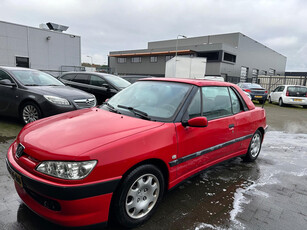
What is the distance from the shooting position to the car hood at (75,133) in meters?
2.00

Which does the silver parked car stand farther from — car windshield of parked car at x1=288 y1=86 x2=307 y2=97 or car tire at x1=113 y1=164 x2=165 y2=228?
car tire at x1=113 y1=164 x2=165 y2=228

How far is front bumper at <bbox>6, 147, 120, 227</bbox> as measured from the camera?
1.84 m

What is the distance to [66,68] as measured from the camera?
72.6 feet

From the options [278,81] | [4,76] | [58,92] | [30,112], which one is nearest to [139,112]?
[58,92]

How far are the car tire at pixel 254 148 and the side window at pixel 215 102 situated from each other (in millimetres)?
1089

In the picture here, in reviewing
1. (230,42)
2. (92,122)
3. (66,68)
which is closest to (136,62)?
(230,42)

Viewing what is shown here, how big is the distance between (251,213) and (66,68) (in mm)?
22501

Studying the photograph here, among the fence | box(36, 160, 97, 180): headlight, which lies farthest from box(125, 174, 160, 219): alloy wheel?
the fence

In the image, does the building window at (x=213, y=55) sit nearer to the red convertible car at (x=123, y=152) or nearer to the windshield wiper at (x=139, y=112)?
the red convertible car at (x=123, y=152)

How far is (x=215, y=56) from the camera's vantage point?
32062 millimetres

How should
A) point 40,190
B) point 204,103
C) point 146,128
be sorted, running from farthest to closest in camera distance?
1. point 204,103
2. point 146,128
3. point 40,190

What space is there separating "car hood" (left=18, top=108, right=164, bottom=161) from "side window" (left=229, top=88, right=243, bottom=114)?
1749mm

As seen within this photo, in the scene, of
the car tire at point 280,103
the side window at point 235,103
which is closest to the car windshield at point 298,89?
the car tire at point 280,103

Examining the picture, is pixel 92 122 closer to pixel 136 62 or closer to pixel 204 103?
pixel 204 103
